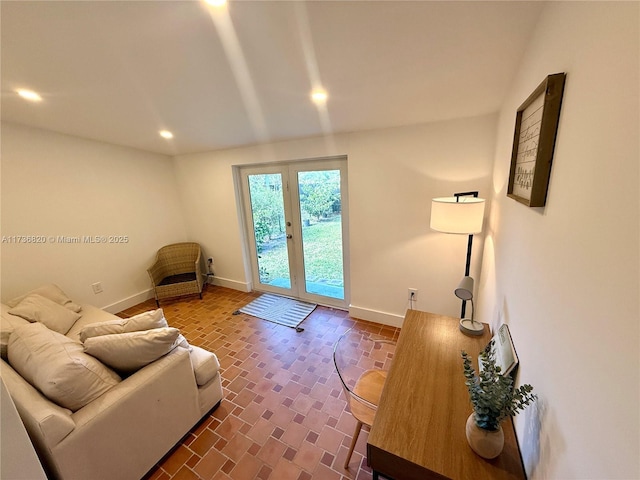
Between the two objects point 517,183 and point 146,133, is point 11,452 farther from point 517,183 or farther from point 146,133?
point 146,133

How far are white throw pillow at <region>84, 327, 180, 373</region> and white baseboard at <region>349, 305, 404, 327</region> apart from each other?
2.05 metres

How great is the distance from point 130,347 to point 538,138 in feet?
7.13

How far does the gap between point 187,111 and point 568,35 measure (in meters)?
2.41

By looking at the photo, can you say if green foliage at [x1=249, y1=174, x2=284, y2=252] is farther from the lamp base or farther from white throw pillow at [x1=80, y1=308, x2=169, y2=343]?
the lamp base

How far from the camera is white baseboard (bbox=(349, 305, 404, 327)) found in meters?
2.75

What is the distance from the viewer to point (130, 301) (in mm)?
3439

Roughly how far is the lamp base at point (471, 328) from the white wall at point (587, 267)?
0.57m

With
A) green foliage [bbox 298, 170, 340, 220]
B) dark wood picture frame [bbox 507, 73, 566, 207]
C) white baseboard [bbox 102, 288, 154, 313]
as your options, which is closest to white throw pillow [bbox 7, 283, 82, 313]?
white baseboard [bbox 102, 288, 154, 313]

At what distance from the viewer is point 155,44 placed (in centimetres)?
126

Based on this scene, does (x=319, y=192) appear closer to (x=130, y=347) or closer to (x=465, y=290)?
(x=465, y=290)

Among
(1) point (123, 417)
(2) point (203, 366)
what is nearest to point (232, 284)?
(2) point (203, 366)

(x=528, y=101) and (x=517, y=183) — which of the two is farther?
(x=517, y=183)

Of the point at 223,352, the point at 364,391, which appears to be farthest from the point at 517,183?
the point at 223,352

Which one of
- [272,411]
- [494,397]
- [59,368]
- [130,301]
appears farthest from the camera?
[130,301]
